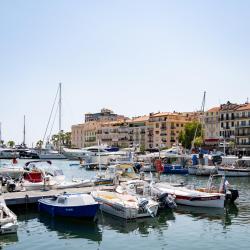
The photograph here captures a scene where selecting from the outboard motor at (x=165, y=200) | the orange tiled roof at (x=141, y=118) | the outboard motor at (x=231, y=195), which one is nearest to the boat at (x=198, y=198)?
the outboard motor at (x=231, y=195)

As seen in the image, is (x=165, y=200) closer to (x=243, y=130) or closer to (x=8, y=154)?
(x=243, y=130)

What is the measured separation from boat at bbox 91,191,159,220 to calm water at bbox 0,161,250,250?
524 millimetres

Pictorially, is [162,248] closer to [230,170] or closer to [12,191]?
[12,191]

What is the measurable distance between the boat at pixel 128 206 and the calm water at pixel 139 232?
52 cm

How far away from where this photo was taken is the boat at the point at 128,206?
32656 mm

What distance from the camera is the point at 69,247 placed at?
26.1 metres

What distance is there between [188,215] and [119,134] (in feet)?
474

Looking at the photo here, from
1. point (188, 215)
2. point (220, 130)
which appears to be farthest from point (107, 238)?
point (220, 130)

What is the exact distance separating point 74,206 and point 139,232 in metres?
5.24

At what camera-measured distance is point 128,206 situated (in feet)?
107

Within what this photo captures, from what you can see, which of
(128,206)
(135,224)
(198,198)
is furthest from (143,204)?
(198,198)

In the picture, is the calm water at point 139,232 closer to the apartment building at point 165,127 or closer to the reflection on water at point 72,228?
the reflection on water at point 72,228

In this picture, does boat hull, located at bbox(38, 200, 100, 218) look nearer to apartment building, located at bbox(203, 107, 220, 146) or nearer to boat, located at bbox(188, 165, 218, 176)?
boat, located at bbox(188, 165, 218, 176)

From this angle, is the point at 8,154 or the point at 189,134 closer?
the point at 189,134
